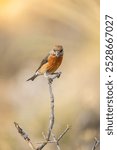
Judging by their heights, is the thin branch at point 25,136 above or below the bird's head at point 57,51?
below

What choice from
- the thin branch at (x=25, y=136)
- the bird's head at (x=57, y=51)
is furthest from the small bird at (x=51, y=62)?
the thin branch at (x=25, y=136)

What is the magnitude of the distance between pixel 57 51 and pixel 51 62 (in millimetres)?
37

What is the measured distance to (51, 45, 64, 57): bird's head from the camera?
4.61 feet

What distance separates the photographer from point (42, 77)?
4.66ft

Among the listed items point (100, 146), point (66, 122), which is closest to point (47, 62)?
point (66, 122)

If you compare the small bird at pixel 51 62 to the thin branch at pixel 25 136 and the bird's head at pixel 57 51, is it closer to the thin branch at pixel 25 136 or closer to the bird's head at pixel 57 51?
the bird's head at pixel 57 51

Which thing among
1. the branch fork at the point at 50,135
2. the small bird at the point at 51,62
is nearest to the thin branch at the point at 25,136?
the branch fork at the point at 50,135

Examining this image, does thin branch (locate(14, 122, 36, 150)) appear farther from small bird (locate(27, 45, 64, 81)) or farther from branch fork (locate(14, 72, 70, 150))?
small bird (locate(27, 45, 64, 81))

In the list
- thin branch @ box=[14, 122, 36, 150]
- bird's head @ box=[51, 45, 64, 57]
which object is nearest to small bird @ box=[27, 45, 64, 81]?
bird's head @ box=[51, 45, 64, 57]

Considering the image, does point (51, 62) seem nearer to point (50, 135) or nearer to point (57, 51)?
point (57, 51)

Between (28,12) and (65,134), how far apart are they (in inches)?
14.8

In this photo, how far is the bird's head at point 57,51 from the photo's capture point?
1406 mm

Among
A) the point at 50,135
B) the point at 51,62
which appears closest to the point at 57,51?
the point at 51,62

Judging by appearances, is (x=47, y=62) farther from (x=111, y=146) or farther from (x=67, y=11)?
(x=111, y=146)
